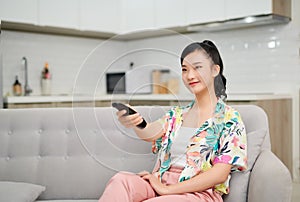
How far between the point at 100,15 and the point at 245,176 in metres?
3.24

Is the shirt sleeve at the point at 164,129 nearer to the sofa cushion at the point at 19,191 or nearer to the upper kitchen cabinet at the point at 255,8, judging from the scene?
the sofa cushion at the point at 19,191

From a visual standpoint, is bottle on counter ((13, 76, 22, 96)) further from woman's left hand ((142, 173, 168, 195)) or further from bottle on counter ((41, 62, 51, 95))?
woman's left hand ((142, 173, 168, 195))

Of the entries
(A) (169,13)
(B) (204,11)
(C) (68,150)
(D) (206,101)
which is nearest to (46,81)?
(A) (169,13)

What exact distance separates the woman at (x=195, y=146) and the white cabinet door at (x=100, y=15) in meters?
2.87

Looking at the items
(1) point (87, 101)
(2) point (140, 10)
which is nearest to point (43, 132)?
(1) point (87, 101)

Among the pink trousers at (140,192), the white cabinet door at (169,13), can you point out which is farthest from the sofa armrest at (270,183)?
the white cabinet door at (169,13)

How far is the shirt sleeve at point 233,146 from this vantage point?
183 cm

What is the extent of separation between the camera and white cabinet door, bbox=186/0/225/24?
415cm

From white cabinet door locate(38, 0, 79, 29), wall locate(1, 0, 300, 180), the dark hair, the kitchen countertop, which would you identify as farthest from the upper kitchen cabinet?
the dark hair

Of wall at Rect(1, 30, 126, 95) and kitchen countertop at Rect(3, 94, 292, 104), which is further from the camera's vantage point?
wall at Rect(1, 30, 126, 95)

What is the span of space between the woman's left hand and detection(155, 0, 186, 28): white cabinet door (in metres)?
2.81

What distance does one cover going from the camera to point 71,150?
231 cm

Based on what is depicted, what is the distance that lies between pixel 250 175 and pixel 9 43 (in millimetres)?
3207

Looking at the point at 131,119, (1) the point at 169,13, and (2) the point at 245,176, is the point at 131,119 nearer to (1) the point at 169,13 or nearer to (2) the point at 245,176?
(2) the point at 245,176
